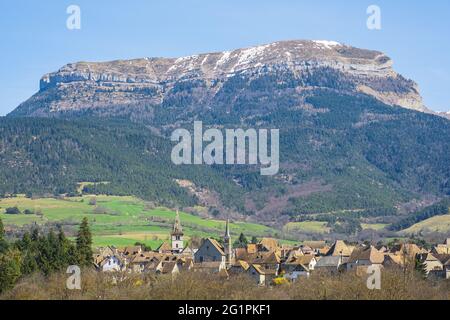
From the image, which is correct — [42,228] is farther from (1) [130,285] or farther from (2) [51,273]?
(1) [130,285]

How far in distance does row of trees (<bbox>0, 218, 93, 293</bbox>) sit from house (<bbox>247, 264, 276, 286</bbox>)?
19713 millimetres

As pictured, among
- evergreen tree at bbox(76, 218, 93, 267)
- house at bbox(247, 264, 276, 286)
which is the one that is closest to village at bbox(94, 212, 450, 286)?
house at bbox(247, 264, 276, 286)

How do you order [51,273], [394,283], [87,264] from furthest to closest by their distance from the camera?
1. [87,264]
2. [51,273]
3. [394,283]

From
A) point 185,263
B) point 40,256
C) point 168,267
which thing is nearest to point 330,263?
point 185,263

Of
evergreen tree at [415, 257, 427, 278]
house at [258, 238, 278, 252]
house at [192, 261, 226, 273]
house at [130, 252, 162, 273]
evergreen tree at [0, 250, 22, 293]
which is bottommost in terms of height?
house at [130, 252, 162, 273]

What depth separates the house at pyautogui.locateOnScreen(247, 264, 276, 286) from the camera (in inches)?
4875

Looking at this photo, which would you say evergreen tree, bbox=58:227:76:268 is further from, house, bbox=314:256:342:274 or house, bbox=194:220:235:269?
house, bbox=314:256:342:274

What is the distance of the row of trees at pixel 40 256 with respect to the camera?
95438 millimetres

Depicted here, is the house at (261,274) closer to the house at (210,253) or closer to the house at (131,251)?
the house at (210,253)

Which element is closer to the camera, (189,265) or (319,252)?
(189,265)

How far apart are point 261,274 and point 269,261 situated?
32.0ft
